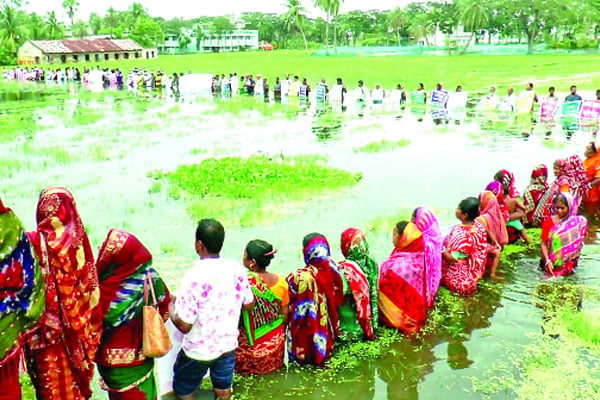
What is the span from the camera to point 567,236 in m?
5.52

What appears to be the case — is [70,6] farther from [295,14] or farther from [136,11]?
[295,14]

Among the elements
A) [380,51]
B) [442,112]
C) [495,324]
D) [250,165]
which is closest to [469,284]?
[495,324]

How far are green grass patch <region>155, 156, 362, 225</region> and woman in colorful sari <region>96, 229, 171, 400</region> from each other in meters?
4.72

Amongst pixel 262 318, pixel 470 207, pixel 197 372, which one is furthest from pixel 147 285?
pixel 470 207

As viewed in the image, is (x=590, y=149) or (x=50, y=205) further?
(x=590, y=149)

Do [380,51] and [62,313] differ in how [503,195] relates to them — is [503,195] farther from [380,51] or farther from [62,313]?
[380,51]

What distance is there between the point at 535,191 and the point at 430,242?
3096mm

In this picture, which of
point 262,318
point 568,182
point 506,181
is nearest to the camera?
point 262,318

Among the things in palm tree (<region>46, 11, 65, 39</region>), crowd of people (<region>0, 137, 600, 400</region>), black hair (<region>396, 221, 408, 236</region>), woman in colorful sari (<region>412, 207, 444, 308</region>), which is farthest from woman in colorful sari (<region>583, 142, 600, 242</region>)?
palm tree (<region>46, 11, 65, 39</region>)

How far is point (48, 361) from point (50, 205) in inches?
31.1

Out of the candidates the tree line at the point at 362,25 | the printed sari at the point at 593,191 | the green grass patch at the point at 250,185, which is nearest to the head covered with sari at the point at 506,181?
the printed sari at the point at 593,191

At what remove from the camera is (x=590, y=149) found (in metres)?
8.30

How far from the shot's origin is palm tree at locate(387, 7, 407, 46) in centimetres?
9025

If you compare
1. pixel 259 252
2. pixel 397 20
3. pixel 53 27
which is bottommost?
pixel 259 252
